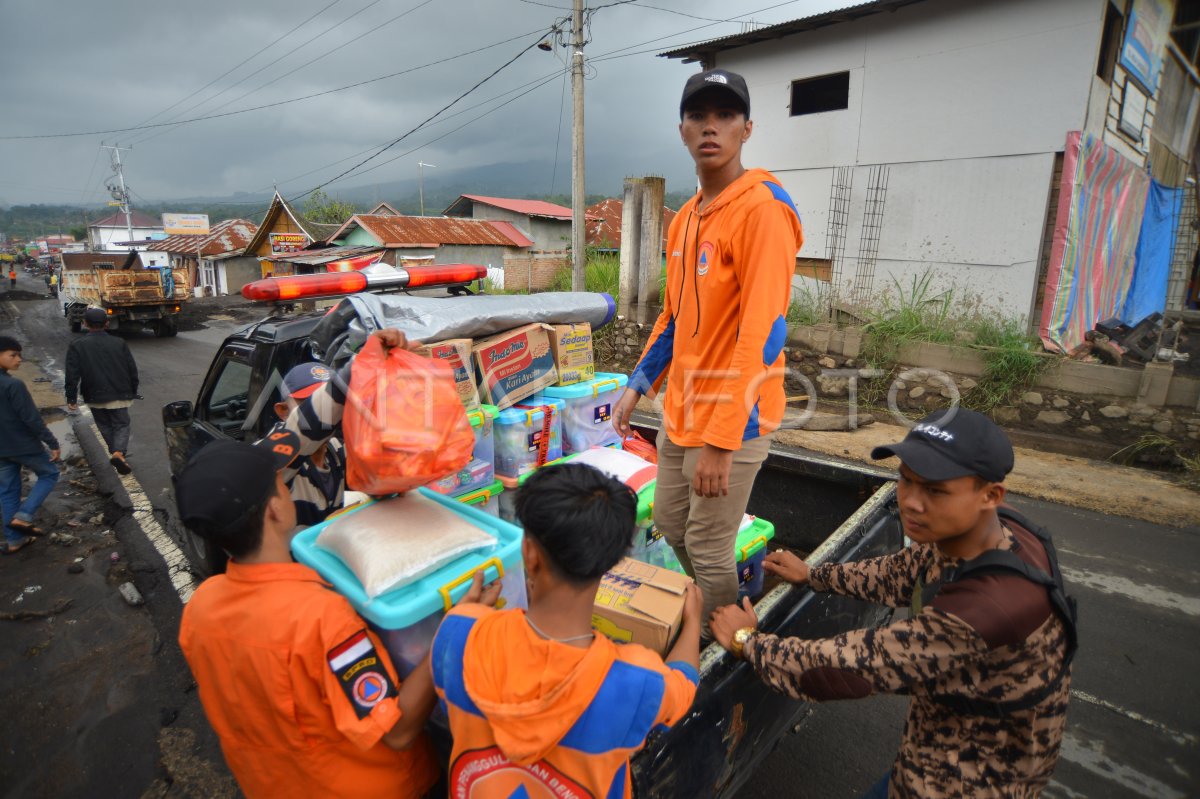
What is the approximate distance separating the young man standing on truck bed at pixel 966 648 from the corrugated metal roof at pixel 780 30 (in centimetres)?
1020

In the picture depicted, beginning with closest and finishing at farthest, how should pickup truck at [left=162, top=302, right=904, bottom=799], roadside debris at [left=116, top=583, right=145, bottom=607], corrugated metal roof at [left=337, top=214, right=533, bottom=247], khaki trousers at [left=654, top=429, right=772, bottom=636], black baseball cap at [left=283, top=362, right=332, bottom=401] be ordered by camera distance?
pickup truck at [left=162, top=302, right=904, bottom=799], khaki trousers at [left=654, top=429, right=772, bottom=636], black baseball cap at [left=283, top=362, right=332, bottom=401], roadside debris at [left=116, top=583, right=145, bottom=607], corrugated metal roof at [left=337, top=214, right=533, bottom=247]

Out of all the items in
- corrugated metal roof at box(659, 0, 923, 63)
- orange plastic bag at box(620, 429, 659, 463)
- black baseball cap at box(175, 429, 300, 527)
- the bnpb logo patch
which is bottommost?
orange plastic bag at box(620, 429, 659, 463)

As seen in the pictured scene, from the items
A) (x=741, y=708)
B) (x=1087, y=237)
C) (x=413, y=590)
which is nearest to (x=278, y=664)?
(x=413, y=590)

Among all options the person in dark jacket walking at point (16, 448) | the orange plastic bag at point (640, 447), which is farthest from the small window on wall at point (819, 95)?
the person in dark jacket walking at point (16, 448)

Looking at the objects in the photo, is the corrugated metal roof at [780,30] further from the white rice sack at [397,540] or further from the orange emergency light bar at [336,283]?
the white rice sack at [397,540]

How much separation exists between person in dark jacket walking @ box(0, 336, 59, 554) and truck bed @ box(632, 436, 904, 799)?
17.7 ft

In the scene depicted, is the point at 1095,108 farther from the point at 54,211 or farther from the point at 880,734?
the point at 54,211

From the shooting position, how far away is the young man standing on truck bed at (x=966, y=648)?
1320mm

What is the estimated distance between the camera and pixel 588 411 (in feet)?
10.6

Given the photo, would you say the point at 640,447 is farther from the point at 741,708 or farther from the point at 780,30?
the point at 780,30

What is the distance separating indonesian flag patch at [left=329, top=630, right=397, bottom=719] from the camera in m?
1.33

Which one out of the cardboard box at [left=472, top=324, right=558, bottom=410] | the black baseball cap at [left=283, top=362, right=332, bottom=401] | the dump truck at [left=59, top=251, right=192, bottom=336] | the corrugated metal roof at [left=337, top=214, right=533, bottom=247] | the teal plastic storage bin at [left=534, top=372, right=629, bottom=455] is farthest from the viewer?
the corrugated metal roof at [left=337, top=214, right=533, bottom=247]

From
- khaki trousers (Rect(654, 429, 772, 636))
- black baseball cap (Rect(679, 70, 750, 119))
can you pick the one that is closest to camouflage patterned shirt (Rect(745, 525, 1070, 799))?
khaki trousers (Rect(654, 429, 772, 636))

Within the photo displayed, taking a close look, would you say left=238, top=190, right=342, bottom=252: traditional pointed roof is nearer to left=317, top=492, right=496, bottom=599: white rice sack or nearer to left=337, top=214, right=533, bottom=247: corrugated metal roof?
left=337, top=214, right=533, bottom=247: corrugated metal roof
